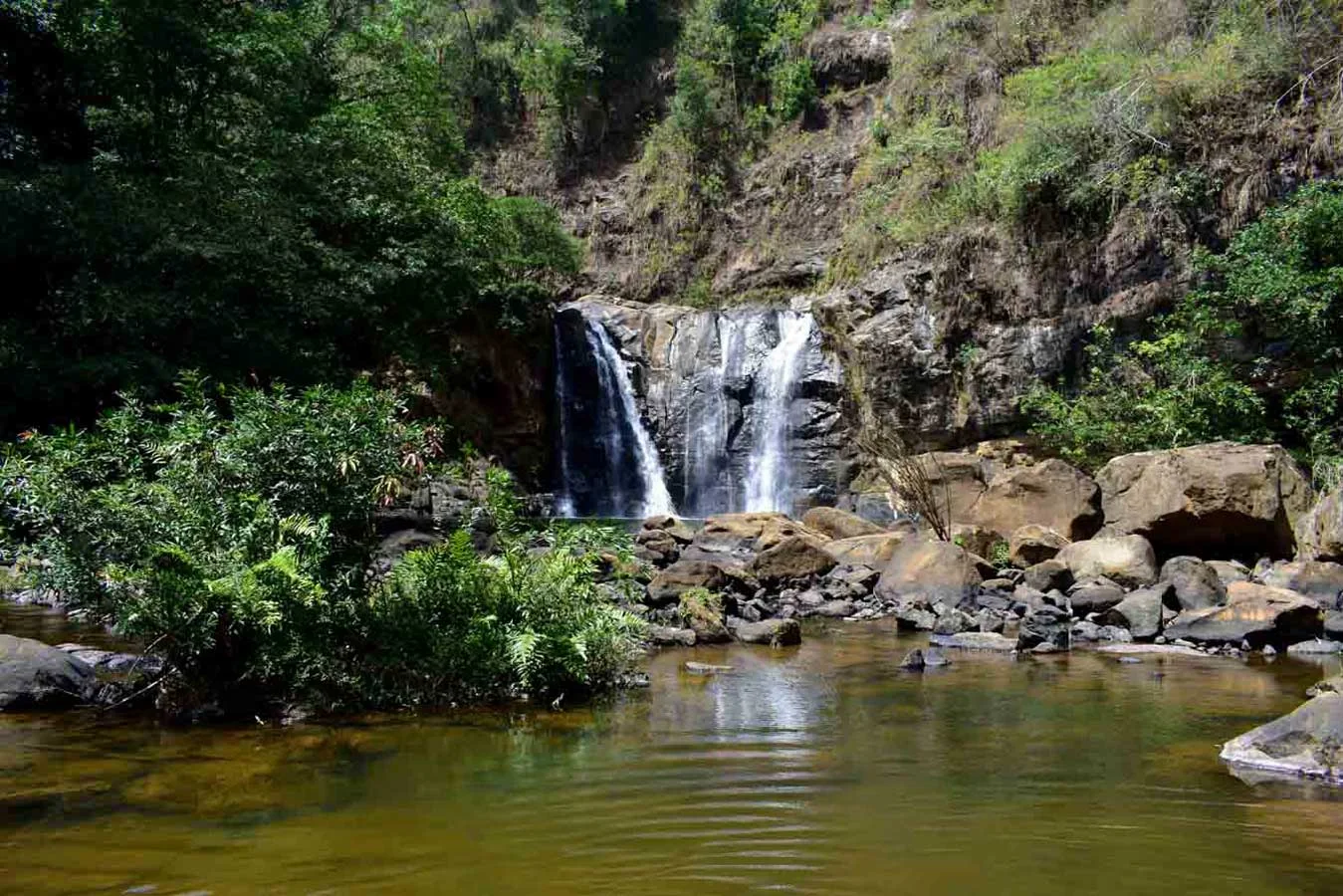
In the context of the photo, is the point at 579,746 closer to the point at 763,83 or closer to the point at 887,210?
the point at 887,210

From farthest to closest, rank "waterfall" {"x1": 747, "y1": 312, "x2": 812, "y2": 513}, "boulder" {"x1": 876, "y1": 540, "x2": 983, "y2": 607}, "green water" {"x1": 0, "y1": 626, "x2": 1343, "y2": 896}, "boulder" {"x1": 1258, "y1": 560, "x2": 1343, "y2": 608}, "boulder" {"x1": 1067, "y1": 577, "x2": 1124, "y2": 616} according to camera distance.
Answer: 1. "waterfall" {"x1": 747, "y1": 312, "x2": 812, "y2": 513}
2. "boulder" {"x1": 876, "y1": 540, "x2": 983, "y2": 607}
3. "boulder" {"x1": 1067, "y1": 577, "x2": 1124, "y2": 616}
4. "boulder" {"x1": 1258, "y1": 560, "x2": 1343, "y2": 608}
5. "green water" {"x1": 0, "y1": 626, "x2": 1343, "y2": 896}

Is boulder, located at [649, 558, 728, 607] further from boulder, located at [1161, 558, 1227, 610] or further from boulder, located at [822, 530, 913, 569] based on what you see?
boulder, located at [1161, 558, 1227, 610]

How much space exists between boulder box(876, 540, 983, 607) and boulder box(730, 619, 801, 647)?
2.42 m

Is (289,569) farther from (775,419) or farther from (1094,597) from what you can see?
(775,419)

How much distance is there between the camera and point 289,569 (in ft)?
21.0

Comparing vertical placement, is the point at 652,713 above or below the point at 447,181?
below

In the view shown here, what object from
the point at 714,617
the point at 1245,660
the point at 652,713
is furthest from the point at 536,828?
the point at 1245,660

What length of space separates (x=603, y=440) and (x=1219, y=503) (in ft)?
54.0

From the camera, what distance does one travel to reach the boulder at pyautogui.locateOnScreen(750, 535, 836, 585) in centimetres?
1430

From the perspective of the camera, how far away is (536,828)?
15.7ft

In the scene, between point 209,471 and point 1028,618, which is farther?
point 1028,618

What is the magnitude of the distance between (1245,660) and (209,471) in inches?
357

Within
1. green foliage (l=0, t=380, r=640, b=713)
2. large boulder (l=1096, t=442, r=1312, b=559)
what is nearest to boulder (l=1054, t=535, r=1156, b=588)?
large boulder (l=1096, t=442, r=1312, b=559)

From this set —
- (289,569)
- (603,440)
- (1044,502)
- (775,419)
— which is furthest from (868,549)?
(603,440)
